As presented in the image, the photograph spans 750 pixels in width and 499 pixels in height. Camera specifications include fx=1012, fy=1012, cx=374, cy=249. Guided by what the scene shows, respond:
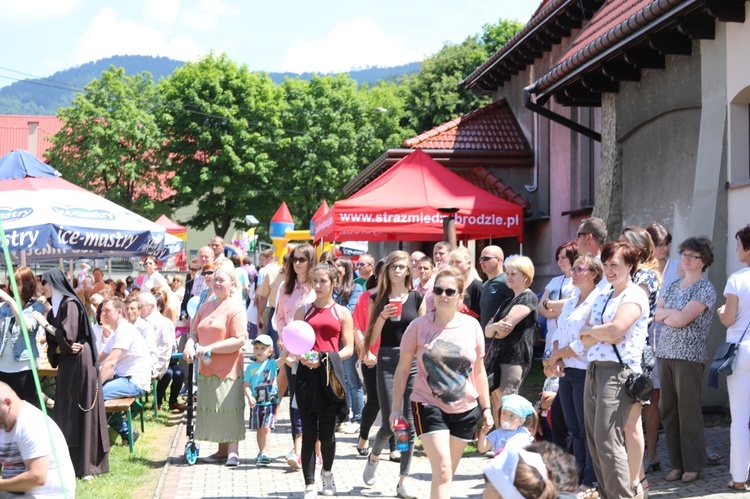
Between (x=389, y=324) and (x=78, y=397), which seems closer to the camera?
(x=389, y=324)

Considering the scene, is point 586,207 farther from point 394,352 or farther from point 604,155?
point 394,352

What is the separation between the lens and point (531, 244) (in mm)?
20375

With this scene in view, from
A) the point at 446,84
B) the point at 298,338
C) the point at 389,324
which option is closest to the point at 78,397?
the point at 298,338

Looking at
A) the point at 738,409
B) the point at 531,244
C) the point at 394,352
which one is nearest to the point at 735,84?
the point at 738,409

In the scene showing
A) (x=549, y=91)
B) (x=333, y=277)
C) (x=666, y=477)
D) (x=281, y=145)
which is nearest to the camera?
(x=666, y=477)

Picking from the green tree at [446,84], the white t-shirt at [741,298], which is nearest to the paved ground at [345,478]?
the white t-shirt at [741,298]

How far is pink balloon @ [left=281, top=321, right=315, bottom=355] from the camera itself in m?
8.38

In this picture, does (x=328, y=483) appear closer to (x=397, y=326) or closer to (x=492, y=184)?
(x=397, y=326)

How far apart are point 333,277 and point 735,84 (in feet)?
14.1

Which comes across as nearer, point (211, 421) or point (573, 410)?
point (573, 410)

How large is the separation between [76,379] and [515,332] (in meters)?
4.03

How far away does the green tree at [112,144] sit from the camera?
52312mm

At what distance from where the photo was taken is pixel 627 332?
6.85 metres

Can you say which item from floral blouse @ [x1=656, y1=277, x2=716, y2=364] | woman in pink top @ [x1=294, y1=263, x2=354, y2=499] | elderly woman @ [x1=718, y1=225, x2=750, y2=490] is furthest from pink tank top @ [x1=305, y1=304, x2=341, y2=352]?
elderly woman @ [x1=718, y1=225, x2=750, y2=490]
